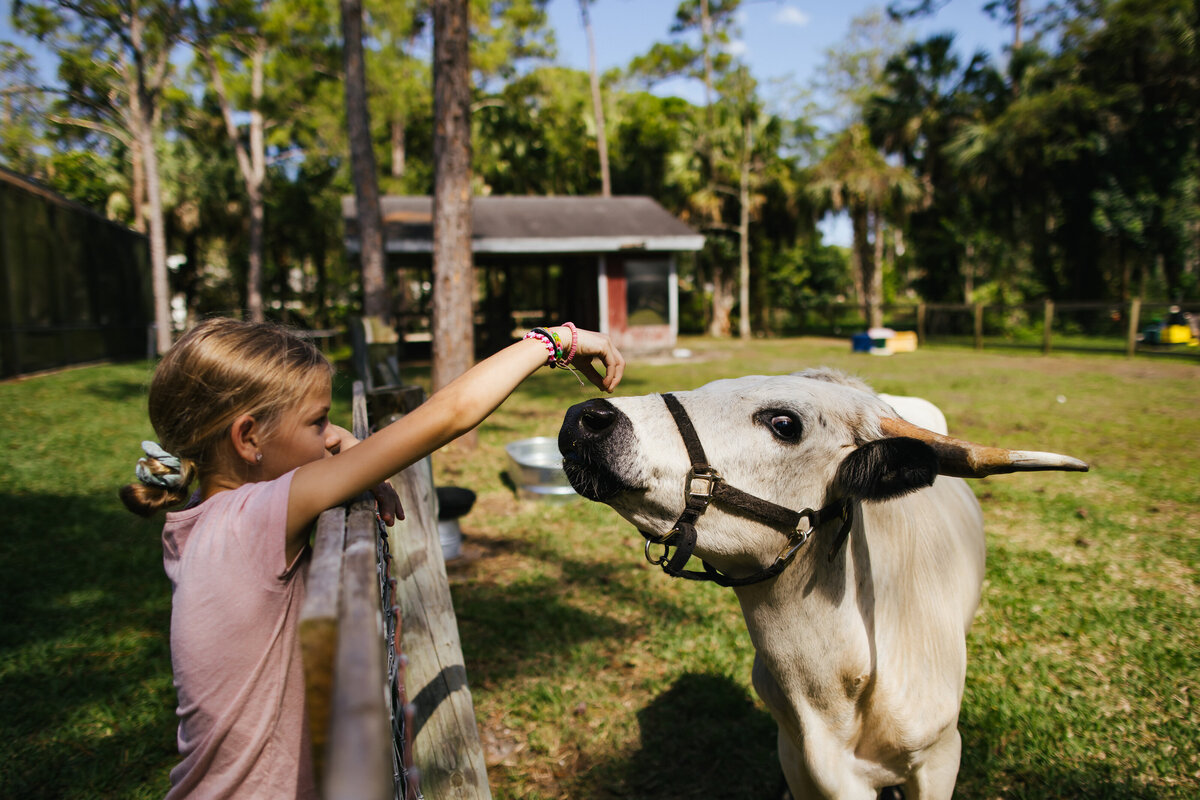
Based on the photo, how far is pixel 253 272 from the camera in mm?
20766

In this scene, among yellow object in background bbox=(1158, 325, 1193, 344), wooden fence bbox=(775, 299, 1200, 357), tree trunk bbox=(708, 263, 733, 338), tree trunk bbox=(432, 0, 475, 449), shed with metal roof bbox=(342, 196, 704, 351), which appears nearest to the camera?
tree trunk bbox=(432, 0, 475, 449)

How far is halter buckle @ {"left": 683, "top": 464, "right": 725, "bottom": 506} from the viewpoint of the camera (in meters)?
1.62

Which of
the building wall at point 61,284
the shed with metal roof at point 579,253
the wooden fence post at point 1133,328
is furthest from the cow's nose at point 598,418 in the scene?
the wooden fence post at point 1133,328

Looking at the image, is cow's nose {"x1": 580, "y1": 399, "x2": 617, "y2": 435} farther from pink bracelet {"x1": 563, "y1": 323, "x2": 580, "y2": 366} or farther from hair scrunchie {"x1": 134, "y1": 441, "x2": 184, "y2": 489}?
hair scrunchie {"x1": 134, "y1": 441, "x2": 184, "y2": 489}

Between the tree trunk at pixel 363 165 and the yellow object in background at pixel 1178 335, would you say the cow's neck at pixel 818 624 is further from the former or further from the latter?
the yellow object in background at pixel 1178 335

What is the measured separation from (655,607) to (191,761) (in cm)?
311

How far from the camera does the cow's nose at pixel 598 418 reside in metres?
1.56

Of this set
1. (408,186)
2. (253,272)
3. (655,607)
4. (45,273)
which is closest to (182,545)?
(655,607)

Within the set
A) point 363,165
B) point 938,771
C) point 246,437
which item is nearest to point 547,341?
point 246,437

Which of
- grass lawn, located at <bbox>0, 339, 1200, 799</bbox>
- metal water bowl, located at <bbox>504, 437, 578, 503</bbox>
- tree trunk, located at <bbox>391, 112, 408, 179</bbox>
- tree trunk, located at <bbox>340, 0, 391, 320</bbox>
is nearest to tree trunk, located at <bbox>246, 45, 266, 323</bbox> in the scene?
tree trunk, located at <bbox>391, 112, 408, 179</bbox>

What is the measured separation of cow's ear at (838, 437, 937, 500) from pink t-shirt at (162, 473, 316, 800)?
4.05 ft

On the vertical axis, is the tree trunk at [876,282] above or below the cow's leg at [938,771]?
above

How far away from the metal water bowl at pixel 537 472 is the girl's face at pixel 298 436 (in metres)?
3.95

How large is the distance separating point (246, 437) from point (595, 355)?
2.74ft
